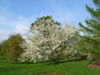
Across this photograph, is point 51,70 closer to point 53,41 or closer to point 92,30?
point 53,41

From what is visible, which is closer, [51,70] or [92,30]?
[51,70]

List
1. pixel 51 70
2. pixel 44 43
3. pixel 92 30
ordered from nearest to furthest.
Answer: pixel 51 70 → pixel 92 30 → pixel 44 43

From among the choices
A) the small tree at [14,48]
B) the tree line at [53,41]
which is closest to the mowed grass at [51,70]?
the tree line at [53,41]

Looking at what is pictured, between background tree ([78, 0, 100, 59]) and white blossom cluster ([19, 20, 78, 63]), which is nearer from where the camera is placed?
background tree ([78, 0, 100, 59])

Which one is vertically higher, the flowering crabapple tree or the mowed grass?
the flowering crabapple tree

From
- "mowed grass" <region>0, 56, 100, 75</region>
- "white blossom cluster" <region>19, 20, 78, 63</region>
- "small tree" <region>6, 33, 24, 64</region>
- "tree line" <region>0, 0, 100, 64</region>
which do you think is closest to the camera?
"mowed grass" <region>0, 56, 100, 75</region>

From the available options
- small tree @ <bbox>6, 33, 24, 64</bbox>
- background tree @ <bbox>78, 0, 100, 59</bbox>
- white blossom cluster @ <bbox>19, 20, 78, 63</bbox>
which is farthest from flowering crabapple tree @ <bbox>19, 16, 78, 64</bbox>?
background tree @ <bbox>78, 0, 100, 59</bbox>

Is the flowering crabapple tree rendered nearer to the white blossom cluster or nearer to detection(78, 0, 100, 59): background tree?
the white blossom cluster

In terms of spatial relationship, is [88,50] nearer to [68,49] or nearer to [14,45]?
[68,49]

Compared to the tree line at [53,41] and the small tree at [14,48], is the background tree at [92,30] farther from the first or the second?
the small tree at [14,48]

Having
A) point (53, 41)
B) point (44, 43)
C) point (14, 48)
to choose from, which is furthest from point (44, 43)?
point (14, 48)

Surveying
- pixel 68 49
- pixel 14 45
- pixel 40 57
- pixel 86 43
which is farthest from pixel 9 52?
pixel 86 43

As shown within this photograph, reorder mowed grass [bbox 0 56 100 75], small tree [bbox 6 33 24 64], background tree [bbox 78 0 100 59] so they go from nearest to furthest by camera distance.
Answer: mowed grass [bbox 0 56 100 75] < background tree [bbox 78 0 100 59] < small tree [bbox 6 33 24 64]

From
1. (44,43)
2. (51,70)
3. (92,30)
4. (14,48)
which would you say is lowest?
(51,70)
